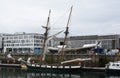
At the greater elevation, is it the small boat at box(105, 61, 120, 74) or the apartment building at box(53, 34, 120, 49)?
the apartment building at box(53, 34, 120, 49)

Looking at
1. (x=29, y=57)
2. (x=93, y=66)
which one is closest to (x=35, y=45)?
(x=29, y=57)

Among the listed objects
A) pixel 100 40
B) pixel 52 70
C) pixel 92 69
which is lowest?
pixel 52 70

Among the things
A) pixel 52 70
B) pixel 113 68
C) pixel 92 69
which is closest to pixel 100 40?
pixel 92 69

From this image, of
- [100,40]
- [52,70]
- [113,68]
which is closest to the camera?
[113,68]

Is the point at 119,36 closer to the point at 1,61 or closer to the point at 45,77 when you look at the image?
the point at 1,61

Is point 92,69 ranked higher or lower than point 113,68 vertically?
lower

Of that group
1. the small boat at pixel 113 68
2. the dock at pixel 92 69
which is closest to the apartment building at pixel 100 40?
the dock at pixel 92 69

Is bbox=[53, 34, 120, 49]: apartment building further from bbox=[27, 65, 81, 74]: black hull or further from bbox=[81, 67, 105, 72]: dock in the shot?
bbox=[27, 65, 81, 74]: black hull

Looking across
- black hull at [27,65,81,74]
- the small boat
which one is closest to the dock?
black hull at [27,65,81,74]

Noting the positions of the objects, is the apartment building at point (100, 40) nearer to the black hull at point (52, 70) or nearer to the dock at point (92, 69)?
the dock at point (92, 69)

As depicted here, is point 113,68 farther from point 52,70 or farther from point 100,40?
point 100,40

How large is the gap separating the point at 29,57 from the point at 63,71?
38.0 m

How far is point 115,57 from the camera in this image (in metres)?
101

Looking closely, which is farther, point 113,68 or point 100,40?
point 100,40
